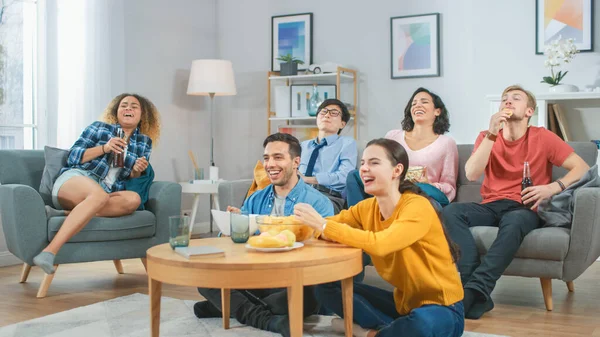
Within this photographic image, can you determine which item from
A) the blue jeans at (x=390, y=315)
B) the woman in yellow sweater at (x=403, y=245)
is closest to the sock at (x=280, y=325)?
the blue jeans at (x=390, y=315)

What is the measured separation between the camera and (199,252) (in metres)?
2.14

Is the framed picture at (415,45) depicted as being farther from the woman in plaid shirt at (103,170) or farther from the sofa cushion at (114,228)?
the sofa cushion at (114,228)

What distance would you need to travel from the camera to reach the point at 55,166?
13.0 feet

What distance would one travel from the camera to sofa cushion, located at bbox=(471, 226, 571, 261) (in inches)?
125

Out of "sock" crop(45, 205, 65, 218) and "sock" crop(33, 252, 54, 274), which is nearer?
"sock" crop(33, 252, 54, 274)

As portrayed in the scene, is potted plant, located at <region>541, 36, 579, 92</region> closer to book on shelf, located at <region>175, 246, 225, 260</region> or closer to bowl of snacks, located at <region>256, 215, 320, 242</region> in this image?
bowl of snacks, located at <region>256, 215, 320, 242</region>

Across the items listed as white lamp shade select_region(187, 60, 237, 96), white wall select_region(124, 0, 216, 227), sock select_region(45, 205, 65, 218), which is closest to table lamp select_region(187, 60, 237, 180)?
white lamp shade select_region(187, 60, 237, 96)

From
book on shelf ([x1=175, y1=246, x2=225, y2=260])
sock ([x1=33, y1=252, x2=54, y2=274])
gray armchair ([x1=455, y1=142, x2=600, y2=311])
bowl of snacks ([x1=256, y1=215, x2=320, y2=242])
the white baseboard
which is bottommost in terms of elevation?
the white baseboard

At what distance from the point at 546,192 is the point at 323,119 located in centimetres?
136

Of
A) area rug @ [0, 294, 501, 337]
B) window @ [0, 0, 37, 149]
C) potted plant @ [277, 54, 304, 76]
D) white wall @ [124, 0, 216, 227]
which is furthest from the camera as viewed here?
potted plant @ [277, 54, 304, 76]

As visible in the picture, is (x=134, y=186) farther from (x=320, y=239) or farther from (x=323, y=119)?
(x=320, y=239)

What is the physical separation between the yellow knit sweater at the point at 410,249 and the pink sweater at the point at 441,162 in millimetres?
1419

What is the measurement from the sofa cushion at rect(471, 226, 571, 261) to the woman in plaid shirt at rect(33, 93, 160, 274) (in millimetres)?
1957

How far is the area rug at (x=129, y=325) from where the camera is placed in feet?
9.30
